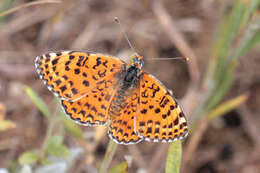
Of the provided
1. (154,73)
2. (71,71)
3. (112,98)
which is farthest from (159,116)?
(154,73)

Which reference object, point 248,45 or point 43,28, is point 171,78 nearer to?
point 248,45

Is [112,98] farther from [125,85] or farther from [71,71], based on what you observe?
[71,71]

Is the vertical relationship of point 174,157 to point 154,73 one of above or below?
above

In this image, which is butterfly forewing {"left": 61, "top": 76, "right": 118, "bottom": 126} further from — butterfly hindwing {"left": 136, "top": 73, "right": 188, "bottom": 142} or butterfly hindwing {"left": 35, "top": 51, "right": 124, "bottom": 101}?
butterfly hindwing {"left": 136, "top": 73, "right": 188, "bottom": 142}

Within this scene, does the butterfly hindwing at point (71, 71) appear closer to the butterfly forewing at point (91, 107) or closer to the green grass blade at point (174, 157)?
the butterfly forewing at point (91, 107)

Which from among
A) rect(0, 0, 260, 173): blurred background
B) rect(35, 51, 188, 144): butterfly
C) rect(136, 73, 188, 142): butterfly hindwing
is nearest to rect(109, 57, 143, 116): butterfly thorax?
rect(35, 51, 188, 144): butterfly
